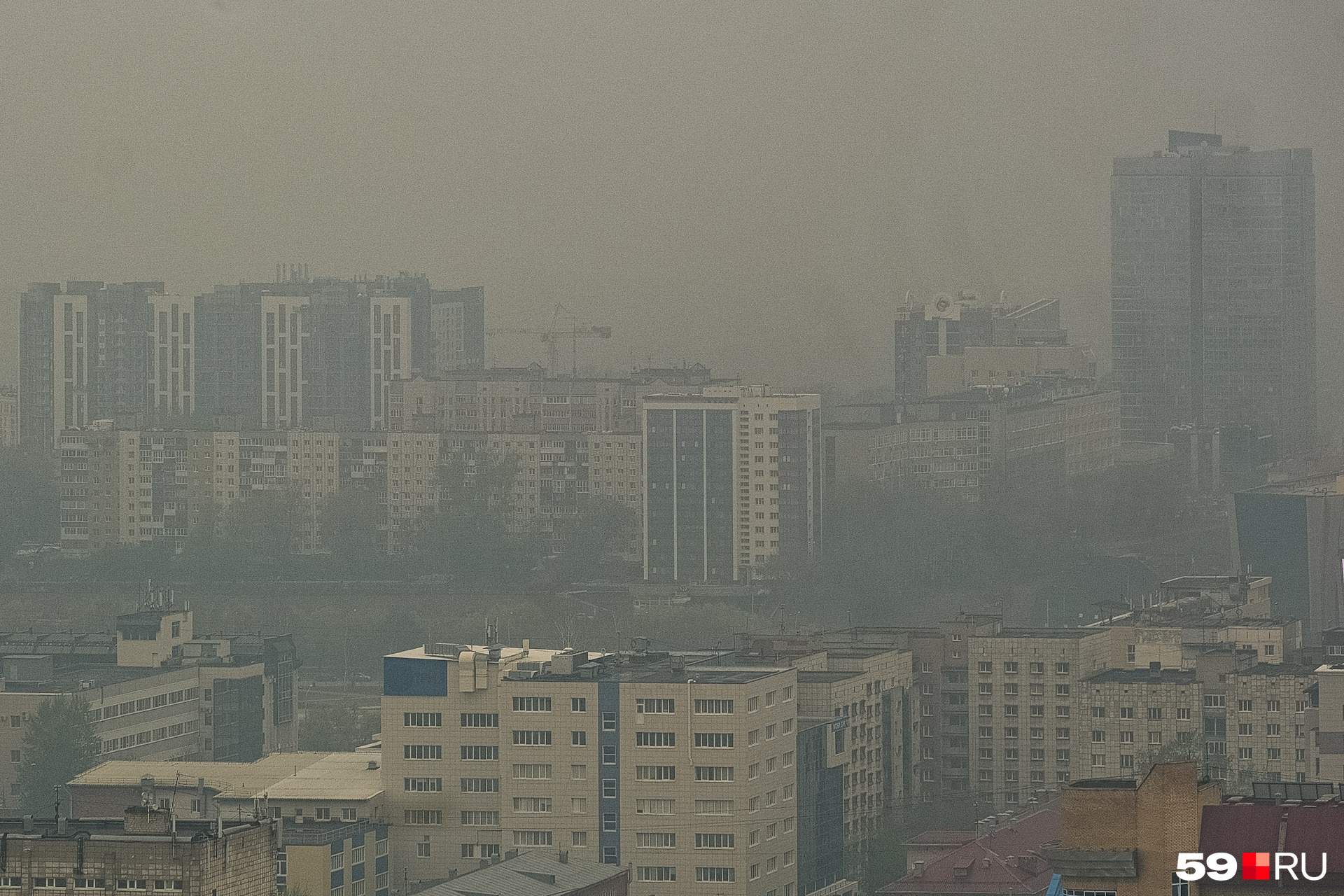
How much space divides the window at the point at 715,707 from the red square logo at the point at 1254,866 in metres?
4.91

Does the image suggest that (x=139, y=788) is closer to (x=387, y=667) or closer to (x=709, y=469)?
(x=387, y=667)

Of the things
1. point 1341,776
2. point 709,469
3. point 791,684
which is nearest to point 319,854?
point 791,684

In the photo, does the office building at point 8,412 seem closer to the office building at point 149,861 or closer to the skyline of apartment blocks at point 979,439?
the skyline of apartment blocks at point 979,439

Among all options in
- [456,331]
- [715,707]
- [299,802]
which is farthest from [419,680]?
[456,331]

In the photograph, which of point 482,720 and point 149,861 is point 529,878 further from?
point 149,861

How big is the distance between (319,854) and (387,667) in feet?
2.96

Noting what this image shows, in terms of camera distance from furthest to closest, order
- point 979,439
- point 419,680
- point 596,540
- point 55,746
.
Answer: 1. point 979,439
2. point 596,540
3. point 55,746
4. point 419,680

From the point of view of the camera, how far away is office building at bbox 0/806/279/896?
5.81m

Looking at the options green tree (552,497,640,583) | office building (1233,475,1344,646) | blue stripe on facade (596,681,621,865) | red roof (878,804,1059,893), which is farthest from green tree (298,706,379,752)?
green tree (552,497,640,583)

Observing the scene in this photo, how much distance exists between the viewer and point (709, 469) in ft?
68.9

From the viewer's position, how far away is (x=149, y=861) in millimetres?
5832

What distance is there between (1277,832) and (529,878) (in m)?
3.74

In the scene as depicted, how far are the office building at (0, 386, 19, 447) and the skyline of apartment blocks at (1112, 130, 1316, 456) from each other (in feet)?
28.9

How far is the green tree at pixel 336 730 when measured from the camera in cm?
1305
